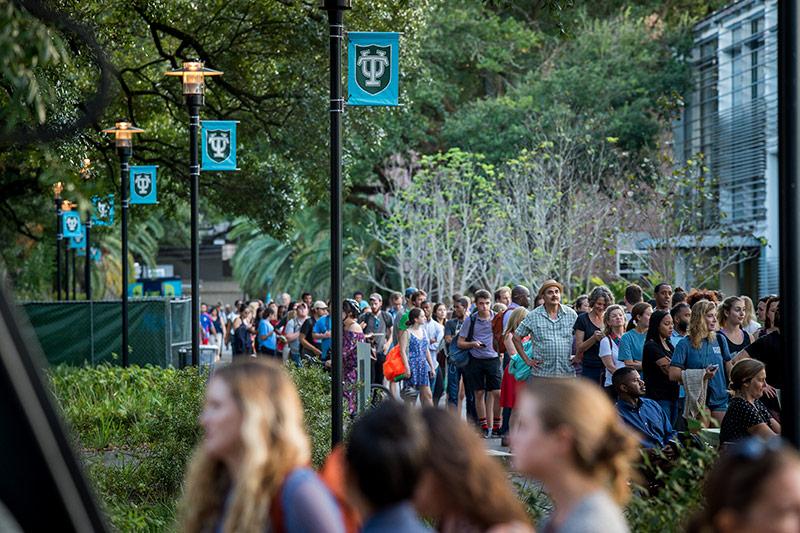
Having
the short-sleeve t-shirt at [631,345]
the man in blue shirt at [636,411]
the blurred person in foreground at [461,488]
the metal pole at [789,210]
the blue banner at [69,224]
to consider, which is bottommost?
the man in blue shirt at [636,411]

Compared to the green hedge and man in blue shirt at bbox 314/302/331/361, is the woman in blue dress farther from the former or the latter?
the green hedge

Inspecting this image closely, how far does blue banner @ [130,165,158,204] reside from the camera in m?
25.0

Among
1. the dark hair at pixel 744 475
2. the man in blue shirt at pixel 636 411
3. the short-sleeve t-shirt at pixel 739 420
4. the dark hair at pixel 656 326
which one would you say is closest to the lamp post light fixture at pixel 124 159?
the dark hair at pixel 656 326

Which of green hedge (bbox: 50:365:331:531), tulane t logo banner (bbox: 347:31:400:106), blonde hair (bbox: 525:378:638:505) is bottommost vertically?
green hedge (bbox: 50:365:331:531)

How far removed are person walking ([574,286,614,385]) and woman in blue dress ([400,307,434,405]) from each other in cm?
447

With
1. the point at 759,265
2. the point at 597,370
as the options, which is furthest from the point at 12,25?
the point at 759,265

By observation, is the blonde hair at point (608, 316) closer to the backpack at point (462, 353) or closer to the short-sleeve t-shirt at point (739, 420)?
the backpack at point (462, 353)

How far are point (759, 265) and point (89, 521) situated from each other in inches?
1395

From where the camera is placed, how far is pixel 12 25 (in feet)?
19.3

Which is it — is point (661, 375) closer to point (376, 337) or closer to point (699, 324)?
point (699, 324)

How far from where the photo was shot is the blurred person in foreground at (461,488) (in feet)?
13.2

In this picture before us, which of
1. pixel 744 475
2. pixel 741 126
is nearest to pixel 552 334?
pixel 744 475

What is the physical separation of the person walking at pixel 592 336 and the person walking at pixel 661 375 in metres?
1.49

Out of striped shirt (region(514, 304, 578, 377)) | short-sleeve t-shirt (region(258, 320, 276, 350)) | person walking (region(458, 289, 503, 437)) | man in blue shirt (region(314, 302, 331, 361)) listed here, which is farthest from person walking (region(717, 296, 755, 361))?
short-sleeve t-shirt (region(258, 320, 276, 350))
